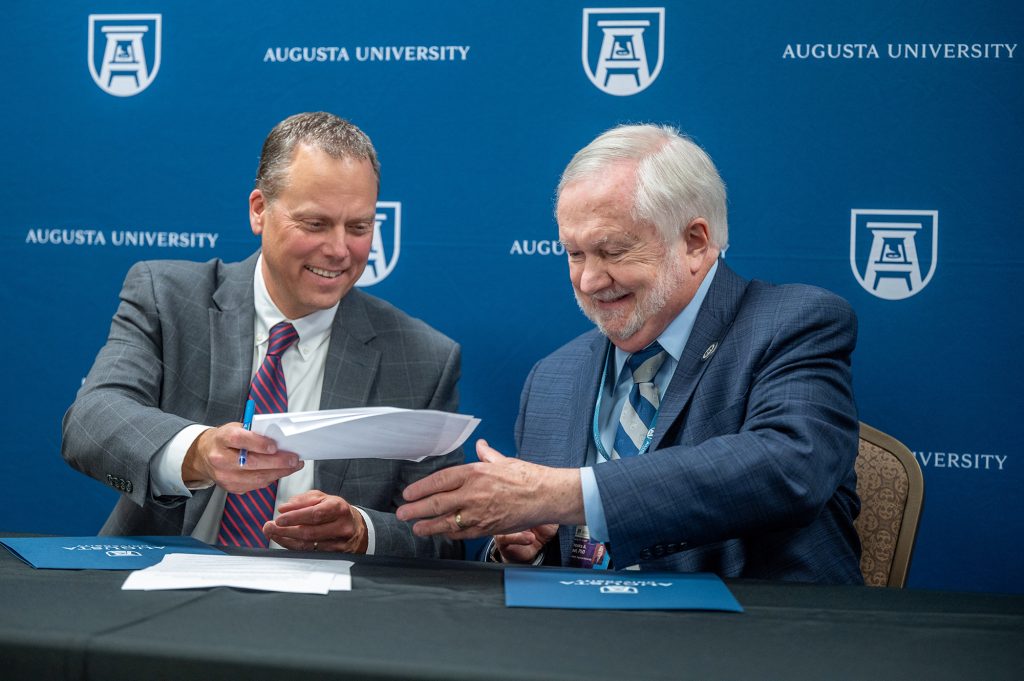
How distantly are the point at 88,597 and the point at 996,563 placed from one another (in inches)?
97.6

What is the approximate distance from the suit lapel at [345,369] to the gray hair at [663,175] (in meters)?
0.74

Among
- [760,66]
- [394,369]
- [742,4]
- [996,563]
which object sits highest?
[742,4]

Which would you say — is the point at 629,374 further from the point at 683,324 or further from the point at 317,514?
the point at 317,514

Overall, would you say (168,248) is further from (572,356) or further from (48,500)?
(572,356)

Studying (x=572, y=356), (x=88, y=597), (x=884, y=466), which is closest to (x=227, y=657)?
(x=88, y=597)

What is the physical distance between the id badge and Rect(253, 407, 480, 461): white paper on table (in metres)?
0.56

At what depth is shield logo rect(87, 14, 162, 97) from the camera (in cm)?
327

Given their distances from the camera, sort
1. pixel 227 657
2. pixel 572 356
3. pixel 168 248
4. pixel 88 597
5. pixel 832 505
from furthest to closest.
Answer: pixel 168 248 → pixel 572 356 → pixel 832 505 → pixel 88 597 → pixel 227 657

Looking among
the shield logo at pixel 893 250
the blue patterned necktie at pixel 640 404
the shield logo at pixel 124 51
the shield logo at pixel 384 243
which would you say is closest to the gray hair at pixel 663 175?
the blue patterned necktie at pixel 640 404

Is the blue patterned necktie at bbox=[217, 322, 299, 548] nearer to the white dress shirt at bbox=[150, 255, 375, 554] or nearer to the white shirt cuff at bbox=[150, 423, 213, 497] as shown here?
the white dress shirt at bbox=[150, 255, 375, 554]

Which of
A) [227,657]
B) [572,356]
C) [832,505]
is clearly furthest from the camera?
[572,356]

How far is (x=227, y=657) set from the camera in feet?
3.67

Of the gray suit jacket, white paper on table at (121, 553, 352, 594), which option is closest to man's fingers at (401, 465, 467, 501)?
white paper on table at (121, 553, 352, 594)

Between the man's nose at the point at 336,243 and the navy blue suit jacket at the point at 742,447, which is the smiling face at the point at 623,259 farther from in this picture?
the man's nose at the point at 336,243
